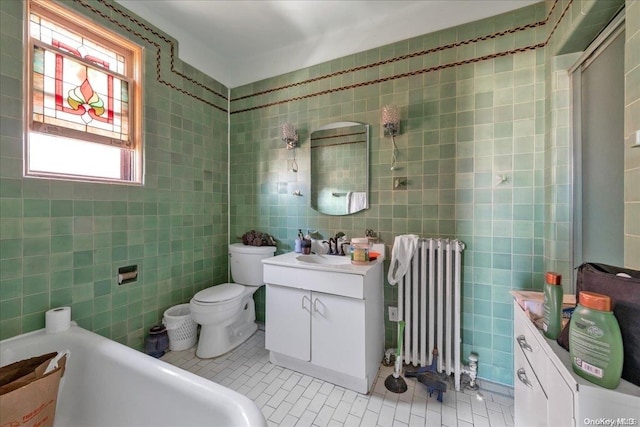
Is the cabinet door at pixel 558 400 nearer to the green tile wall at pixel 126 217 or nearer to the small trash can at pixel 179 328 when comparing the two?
the small trash can at pixel 179 328

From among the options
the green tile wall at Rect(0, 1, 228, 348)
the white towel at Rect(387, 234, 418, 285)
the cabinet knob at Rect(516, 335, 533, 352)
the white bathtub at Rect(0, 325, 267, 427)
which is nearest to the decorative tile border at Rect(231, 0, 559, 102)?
the green tile wall at Rect(0, 1, 228, 348)

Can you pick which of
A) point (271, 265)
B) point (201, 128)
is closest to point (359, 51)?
point (201, 128)

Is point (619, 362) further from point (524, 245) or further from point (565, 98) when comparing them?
point (565, 98)

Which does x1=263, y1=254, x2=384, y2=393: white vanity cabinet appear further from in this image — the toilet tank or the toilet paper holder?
the toilet paper holder

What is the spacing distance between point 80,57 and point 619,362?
9.44 feet

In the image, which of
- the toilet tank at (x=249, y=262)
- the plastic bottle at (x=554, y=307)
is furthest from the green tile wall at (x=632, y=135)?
the toilet tank at (x=249, y=262)

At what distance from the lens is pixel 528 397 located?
1.04 meters

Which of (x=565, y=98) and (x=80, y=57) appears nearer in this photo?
(x=565, y=98)

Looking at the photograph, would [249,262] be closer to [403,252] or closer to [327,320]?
[327,320]

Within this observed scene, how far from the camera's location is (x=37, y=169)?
1.47m

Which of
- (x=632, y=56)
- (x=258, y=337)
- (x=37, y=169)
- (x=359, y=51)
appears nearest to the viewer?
(x=632, y=56)

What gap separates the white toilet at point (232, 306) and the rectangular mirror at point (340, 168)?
724mm

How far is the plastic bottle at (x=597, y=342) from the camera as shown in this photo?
61cm

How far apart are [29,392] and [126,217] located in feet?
3.59
